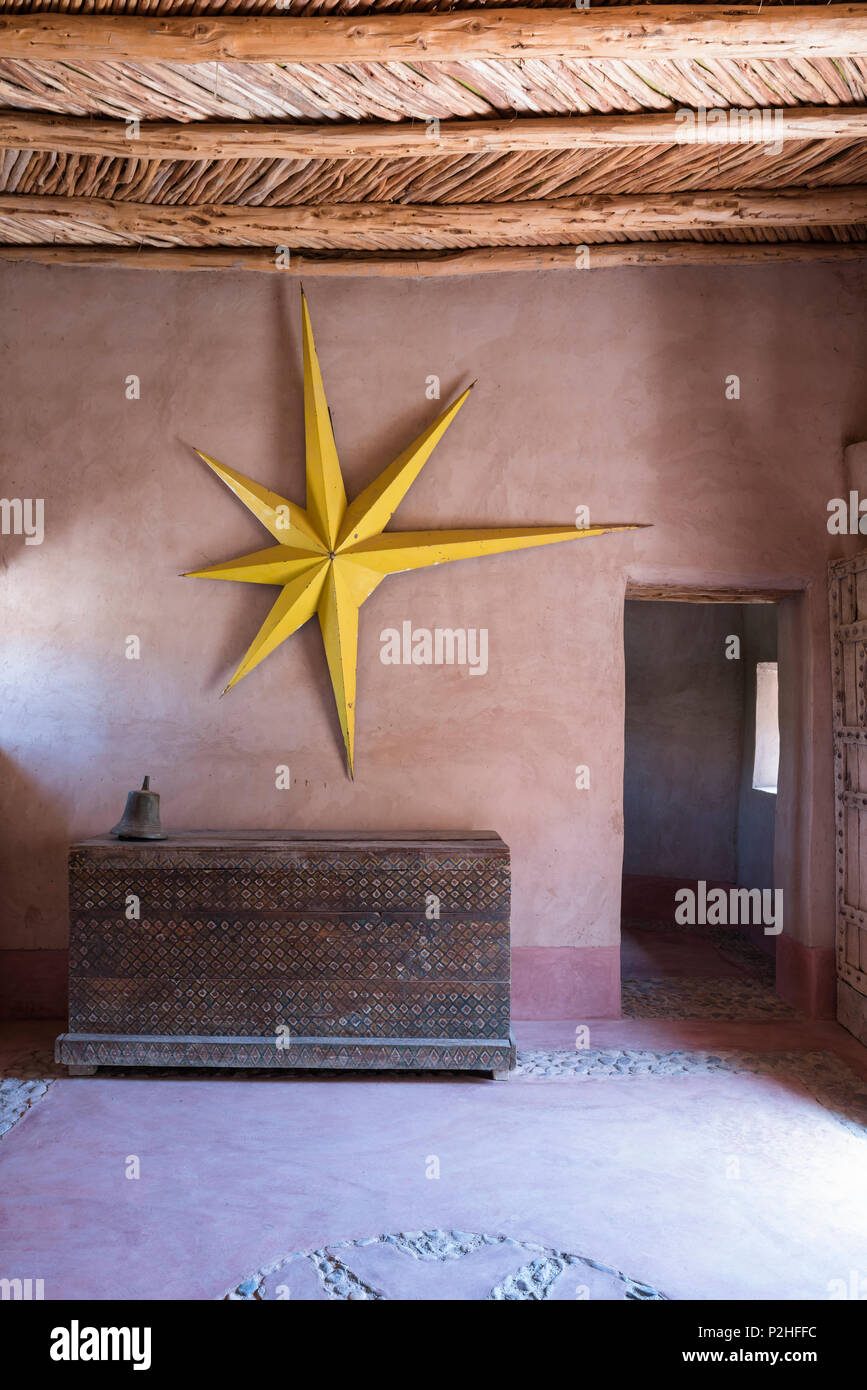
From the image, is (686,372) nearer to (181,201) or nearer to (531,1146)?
(181,201)

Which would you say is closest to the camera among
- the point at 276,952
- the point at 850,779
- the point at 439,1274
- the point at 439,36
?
the point at 439,1274

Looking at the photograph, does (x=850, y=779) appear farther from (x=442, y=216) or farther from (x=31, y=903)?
(x=31, y=903)

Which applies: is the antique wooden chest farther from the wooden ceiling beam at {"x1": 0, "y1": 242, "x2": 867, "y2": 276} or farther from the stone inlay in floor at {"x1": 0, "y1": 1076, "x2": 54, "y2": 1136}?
the wooden ceiling beam at {"x1": 0, "y1": 242, "x2": 867, "y2": 276}

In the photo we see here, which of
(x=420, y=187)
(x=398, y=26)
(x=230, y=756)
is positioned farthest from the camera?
(x=230, y=756)

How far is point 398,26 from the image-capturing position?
323 cm

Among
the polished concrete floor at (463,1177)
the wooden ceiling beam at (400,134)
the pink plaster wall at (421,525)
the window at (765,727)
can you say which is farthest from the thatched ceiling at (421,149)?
the polished concrete floor at (463,1177)

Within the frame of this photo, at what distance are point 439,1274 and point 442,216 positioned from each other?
424cm

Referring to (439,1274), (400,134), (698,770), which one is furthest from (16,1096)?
(698,770)

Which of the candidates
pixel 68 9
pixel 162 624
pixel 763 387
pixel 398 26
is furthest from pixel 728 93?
pixel 162 624

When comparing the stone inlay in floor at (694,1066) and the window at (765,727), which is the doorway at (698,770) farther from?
the stone inlay in floor at (694,1066)

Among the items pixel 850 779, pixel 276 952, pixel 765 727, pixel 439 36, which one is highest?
pixel 439 36

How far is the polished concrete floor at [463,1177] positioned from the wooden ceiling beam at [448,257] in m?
3.79

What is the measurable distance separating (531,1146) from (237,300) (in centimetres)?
412

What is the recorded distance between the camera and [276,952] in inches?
164
